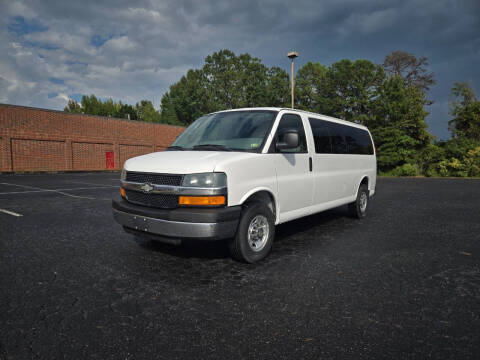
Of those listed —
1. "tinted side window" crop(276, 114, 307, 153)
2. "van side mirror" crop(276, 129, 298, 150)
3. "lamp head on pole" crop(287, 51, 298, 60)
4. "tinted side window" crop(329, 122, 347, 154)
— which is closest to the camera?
"van side mirror" crop(276, 129, 298, 150)

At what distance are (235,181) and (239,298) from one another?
1303mm

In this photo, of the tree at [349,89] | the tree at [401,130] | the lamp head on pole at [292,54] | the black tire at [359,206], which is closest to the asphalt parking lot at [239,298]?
the black tire at [359,206]

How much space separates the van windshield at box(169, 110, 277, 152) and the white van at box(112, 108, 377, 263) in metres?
0.01

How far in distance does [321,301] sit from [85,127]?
3138cm

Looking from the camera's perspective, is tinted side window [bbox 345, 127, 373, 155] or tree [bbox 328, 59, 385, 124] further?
tree [bbox 328, 59, 385, 124]

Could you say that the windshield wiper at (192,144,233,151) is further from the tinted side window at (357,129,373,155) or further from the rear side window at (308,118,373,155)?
the tinted side window at (357,129,373,155)

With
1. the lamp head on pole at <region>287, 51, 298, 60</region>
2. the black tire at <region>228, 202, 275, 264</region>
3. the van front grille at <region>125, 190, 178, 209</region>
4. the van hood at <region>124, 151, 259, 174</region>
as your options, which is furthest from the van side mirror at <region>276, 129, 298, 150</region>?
the lamp head on pole at <region>287, 51, 298, 60</region>

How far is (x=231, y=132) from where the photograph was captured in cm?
461

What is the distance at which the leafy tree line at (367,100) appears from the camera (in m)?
26.3

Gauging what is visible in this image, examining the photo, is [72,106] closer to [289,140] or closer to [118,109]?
[118,109]

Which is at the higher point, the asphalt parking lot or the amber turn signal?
the amber turn signal

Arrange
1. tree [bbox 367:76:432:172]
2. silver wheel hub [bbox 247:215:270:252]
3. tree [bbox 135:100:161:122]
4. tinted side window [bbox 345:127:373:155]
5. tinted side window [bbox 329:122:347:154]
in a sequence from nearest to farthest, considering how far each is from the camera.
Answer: silver wheel hub [bbox 247:215:270:252]
tinted side window [bbox 329:122:347:154]
tinted side window [bbox 345:127:373:155]
tree [bbox 367:76:432:172]
tree [bbox 135:100:161:122]

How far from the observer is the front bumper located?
343cm

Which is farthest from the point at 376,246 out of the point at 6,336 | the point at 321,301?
the point at 6,336
